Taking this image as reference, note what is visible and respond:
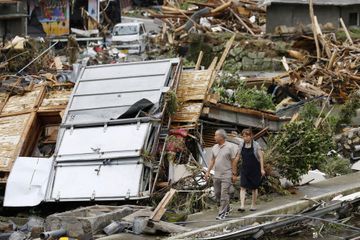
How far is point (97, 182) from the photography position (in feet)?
52.0

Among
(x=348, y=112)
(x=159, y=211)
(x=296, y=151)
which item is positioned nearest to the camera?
(x=159, y=211)

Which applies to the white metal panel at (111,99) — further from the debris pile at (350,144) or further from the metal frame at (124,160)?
the debris pile at (350,144)

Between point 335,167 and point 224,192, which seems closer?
point 224,192

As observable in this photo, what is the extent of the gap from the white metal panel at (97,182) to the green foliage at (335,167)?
5.06 meters

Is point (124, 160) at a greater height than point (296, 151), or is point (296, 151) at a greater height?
point (296, 151)

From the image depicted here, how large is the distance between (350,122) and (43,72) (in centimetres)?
859

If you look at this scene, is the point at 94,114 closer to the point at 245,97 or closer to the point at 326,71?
the point at 245,97

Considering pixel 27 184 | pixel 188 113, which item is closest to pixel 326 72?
pixel 188 113

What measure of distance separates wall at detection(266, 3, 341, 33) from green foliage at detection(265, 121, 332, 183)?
787 inches

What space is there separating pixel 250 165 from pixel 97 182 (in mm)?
3075

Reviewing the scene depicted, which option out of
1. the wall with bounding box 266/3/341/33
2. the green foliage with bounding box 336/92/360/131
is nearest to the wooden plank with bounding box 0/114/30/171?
the green foliage with bounding box 336/92/360/131

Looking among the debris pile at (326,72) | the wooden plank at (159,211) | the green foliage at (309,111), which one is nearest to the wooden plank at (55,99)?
the wooden plank at (159,211)

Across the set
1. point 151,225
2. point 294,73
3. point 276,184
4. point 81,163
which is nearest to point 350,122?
point 294,73

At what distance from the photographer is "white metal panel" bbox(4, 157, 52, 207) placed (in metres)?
16.1
